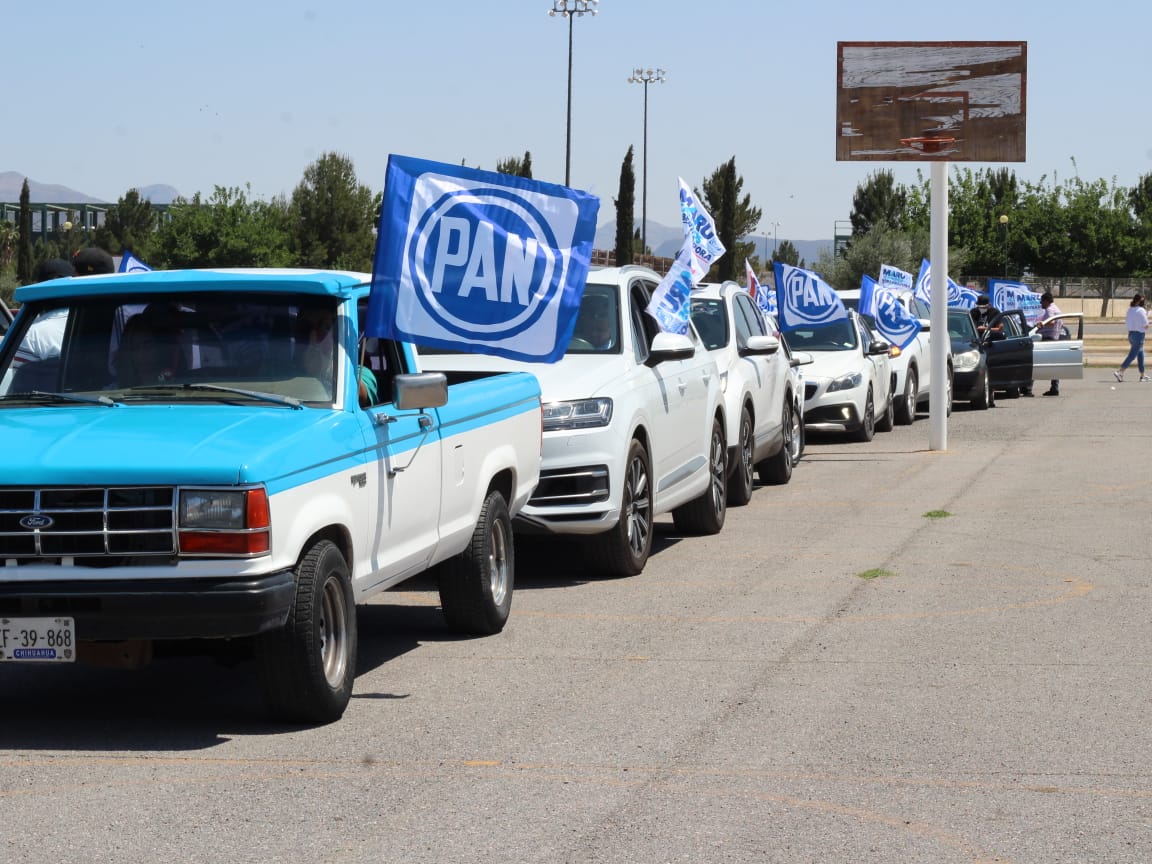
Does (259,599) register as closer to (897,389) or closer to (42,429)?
(42,429)

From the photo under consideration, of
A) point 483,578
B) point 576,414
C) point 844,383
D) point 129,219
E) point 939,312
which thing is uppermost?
point 129,219

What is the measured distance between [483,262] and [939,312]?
13684 mm

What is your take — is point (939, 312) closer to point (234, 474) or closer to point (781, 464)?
point (781, 464)

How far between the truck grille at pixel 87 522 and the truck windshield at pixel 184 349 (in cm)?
101

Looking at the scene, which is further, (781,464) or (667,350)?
(781,464)

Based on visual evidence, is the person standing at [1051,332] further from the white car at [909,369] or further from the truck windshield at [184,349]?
the truck windshield at [184,349]

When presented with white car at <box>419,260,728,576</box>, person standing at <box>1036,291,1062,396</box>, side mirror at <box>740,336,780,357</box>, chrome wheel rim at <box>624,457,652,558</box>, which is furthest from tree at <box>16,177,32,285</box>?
chrome wheel rim at <box>624,457,652,558</box>

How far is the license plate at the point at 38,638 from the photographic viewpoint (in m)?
6.54

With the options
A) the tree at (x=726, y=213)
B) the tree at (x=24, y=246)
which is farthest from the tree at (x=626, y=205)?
the tree at (x=24, y=246)

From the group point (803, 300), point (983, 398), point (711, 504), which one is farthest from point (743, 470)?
point (983, 398)

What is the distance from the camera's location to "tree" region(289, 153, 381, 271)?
10000 centimetres

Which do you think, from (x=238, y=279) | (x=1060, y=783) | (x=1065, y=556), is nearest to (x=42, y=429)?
(x=238, y=279)

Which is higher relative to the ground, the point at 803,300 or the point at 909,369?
the point at 803,300

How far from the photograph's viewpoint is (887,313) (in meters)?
23.5
